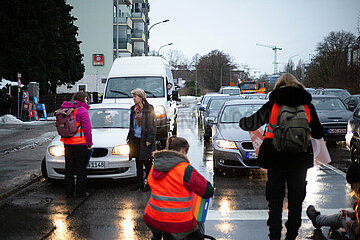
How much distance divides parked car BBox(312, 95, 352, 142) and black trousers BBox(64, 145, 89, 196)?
30.6ft

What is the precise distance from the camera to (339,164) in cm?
1052

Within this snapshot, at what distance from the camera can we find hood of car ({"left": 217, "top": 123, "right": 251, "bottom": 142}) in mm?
8875

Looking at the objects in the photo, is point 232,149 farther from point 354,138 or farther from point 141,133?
point 354,138

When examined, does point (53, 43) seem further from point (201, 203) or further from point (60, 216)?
point (201, 203)

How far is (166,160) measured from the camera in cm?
365

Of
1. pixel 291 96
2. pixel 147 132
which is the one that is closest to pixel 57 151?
pixel 147 132

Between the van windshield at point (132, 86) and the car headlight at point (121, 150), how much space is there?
5.92 meters

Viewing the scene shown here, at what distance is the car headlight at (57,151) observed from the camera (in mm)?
7951

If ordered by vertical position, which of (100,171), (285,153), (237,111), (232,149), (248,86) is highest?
(248,86)

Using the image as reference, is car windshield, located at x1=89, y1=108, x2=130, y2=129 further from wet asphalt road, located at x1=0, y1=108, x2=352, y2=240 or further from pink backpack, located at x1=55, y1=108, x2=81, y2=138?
pink backpack, located at x1=55, y1=108, x2=81, y2=138

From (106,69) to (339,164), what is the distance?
5204 cm

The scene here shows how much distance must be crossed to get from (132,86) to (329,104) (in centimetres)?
717

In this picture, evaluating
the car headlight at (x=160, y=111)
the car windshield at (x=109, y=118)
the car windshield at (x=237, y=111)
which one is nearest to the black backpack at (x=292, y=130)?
the car windshield at (x=109, y=118)

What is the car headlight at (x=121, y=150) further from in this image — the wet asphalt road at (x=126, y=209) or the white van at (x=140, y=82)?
the white van at (x=140, y=82)
